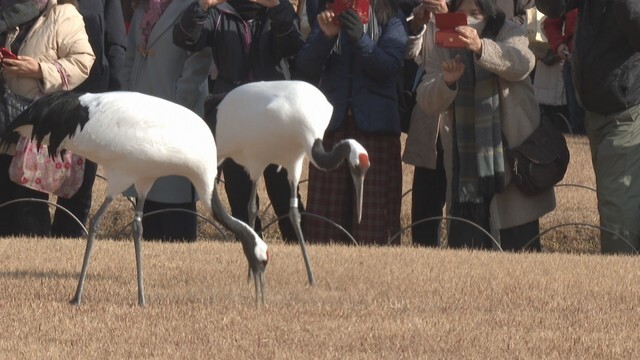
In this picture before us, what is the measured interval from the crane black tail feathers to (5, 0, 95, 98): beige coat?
2434 millimetres

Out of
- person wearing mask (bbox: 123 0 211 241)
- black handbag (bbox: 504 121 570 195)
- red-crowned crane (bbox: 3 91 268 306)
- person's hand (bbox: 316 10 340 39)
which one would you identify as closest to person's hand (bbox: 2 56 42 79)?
person wearing mask (bbox: 123 0 211 241)

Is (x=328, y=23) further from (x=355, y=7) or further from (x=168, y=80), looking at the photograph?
(x=168, y=80)

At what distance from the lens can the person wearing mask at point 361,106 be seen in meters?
11.2

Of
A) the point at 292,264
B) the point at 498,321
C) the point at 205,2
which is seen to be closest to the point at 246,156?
the point at 292,264

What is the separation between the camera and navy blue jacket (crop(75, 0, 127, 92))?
479 inches

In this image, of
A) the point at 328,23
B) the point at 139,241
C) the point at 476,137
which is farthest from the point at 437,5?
the point at 139,241

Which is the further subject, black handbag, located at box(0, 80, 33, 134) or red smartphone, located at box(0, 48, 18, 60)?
black handbag, located at box(0, 80, 33, 134)

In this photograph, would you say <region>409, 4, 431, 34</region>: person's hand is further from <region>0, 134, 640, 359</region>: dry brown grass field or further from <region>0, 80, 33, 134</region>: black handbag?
<region>0, 80, 33, 134</region>: black handbag

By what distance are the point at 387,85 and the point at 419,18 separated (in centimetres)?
62

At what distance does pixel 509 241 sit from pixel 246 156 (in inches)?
98.7

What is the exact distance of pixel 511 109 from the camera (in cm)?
1145

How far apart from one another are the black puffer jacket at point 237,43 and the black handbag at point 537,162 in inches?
67.2

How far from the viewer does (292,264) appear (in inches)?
401

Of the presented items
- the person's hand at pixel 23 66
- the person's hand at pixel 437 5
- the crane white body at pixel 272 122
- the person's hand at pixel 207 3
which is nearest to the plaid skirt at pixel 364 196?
the person's hand at pixel 437 5
